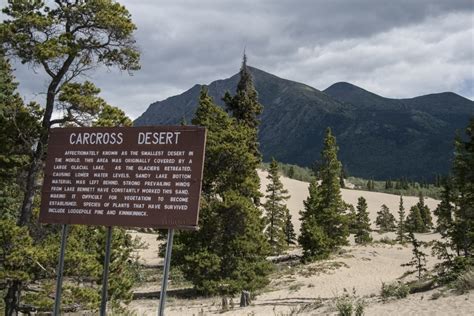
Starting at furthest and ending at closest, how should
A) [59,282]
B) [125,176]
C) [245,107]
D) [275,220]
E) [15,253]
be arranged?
[275,220] → [245,107] → [15,253] → [59,282] → [125,176]

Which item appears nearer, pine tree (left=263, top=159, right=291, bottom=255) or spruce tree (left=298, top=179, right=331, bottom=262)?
spruce tree (left=298, top=179, right=331, bottom=262)

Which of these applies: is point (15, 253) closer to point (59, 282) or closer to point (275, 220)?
point (59, 282)

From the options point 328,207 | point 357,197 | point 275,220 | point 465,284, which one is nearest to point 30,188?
point 465,284

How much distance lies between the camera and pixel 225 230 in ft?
84.9

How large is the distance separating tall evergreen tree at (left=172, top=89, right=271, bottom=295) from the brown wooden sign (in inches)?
590

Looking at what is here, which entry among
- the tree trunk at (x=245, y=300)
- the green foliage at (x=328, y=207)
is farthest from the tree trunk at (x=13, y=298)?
the green foliage at (x=328, y=207)

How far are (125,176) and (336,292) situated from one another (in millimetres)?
19895

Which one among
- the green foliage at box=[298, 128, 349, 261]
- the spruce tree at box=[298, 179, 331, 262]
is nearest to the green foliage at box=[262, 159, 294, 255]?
the green foliage at box=[298, 128, 349, 261]

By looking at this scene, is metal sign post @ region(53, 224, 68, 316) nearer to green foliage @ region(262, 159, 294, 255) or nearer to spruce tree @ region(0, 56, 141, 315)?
spruce tree @ region(0, 56, 141, 315)

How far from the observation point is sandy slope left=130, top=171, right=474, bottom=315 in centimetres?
1587

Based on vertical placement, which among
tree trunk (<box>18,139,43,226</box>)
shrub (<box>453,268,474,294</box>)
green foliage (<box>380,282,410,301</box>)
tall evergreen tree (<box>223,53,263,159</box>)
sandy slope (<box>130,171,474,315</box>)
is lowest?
sandy slope (<box>130,171,474,315</box>)

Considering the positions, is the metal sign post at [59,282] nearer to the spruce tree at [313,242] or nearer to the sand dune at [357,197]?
the spruce tree at [313,242]

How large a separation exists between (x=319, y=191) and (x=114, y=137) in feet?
130

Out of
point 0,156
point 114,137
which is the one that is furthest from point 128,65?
point 114,137
